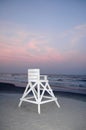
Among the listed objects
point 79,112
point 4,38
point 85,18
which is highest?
point 85,18

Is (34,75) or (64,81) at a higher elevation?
(34,75)

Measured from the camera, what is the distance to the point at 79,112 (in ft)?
17.4

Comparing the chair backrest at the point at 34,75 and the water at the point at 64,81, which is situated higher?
the chair backrest at the point at 34,75

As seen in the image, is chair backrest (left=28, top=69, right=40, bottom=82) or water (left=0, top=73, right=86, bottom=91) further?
water (left=0, top=73, right=86, bottom=91)

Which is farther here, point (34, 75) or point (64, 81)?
point (64, 81)

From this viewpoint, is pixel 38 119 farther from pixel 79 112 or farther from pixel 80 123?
pixel 79 112

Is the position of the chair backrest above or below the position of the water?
above

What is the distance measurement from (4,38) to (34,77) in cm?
663

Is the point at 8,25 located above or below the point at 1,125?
above

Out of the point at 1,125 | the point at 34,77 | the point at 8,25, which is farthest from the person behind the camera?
the point at 8,25

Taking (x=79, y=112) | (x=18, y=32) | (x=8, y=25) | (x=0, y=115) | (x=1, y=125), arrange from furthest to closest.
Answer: (x=18, y=32), (x=8, y=25), (x=79, y=112), (x=0, y=115), (x=1, y=125)

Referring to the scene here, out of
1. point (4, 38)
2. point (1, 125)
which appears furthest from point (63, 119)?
point (4, 38)

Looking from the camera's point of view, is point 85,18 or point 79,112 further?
point 85,18

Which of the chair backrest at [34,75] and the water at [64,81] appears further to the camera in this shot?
the water at [64,81]
